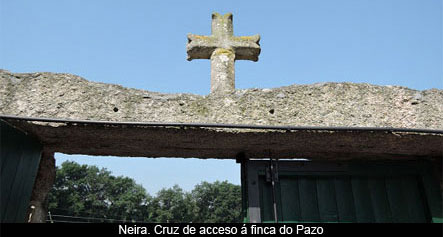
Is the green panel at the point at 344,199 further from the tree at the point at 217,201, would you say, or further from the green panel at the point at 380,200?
the tree at the point at 217,201

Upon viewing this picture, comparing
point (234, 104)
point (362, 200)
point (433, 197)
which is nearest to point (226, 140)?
point (234, 104)

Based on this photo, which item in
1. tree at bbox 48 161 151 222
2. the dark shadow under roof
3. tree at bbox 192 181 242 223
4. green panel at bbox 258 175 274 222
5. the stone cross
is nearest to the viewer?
the dark shadow under roof

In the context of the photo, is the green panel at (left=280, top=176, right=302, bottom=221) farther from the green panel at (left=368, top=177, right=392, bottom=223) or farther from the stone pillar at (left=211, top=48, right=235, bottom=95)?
the stone pillar at (left=211, top=48, right=235, bottom=95)

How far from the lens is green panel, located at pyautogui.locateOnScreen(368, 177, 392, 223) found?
2.56 meters

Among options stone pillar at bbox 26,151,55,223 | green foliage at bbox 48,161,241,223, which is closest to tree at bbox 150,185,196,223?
green foliage at bbox 48,161,241,223

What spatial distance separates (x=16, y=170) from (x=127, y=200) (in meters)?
42.6

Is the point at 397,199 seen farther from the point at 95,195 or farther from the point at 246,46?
the point at 95,195

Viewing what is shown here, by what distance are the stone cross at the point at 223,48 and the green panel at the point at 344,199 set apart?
1.10 metres

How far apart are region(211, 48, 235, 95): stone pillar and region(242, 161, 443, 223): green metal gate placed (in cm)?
60

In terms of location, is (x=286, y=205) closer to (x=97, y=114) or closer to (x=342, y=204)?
(x=342, y=204)

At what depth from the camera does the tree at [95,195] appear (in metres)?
37.2

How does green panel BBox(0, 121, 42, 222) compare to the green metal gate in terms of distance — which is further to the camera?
the green metal gate

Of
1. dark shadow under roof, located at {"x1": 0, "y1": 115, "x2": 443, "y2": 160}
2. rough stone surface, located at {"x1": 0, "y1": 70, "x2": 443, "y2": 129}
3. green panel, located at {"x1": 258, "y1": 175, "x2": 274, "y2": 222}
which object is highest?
rough stone surface, located at {"x1": 0, "y1": 70, "x2": 443, "y2": 129}

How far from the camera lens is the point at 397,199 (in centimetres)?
263
